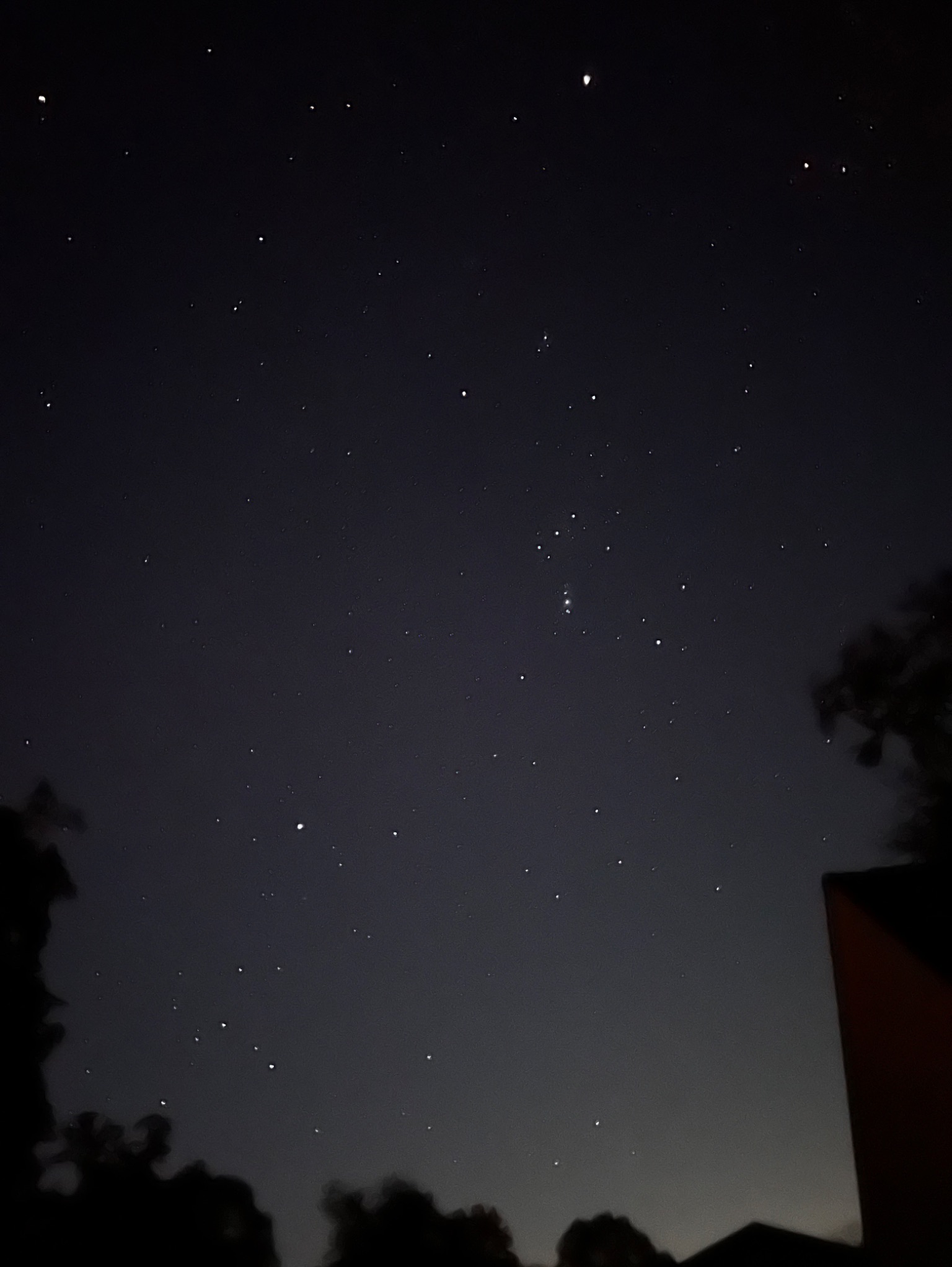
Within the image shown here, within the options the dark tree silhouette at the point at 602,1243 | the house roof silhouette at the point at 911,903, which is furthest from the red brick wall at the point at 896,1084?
the dark tree silhouette at the point at 602,1243

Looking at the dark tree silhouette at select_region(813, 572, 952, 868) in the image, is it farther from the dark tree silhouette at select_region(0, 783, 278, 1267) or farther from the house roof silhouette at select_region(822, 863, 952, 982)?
the dark tree silhouette at select_region(0, 783, 278, 1267)

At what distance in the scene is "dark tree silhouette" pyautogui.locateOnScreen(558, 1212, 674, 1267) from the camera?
10266 mm

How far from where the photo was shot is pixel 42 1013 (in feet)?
30.5

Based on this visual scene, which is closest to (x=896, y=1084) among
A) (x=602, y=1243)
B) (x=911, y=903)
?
(x=911, y=903)

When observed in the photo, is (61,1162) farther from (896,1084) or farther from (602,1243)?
(896,1084)

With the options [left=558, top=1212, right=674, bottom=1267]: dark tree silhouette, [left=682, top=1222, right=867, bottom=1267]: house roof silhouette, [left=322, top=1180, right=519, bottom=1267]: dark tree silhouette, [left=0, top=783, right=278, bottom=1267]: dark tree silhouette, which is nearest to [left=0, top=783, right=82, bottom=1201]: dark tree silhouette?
[left=0, top=783, right=278, bottom=1267]: dark tree silhouette

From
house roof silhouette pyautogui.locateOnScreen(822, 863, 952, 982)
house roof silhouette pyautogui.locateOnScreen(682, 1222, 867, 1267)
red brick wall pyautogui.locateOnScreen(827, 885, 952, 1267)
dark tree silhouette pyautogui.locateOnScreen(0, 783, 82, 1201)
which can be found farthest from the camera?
dark tree silhouette pyautogui.locateOnScreen(0, 783, 82, 1201)

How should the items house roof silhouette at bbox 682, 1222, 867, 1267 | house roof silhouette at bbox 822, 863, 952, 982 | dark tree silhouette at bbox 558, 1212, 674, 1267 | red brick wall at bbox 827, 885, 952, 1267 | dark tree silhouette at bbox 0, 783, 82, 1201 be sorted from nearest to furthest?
red brick wall at bbox 827, 885, 952, 1267 < house roof silhouette at bbox 822, 863, 952, 982 < house roof silhouette at bbox 682, 1222, 867, 1267 < dark tree silhouette at bbox 0, 783, 82, 1201 < dark tree silhouette at bbox 558, 1212, 674, 1267

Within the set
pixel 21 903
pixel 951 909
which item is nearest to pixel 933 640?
pixel 951 909

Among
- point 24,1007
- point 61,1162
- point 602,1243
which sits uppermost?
point 24,1007

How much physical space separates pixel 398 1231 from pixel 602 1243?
241 cm

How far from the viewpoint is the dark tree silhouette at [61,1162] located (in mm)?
9047

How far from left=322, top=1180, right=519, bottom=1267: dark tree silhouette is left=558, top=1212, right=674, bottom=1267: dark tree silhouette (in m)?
0.86

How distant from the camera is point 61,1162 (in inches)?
382
